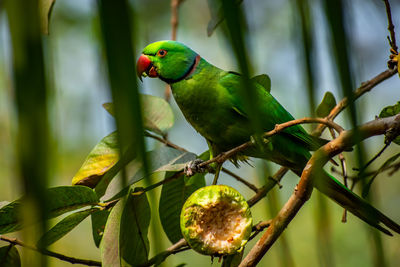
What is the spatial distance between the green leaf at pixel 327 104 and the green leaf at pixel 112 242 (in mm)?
938

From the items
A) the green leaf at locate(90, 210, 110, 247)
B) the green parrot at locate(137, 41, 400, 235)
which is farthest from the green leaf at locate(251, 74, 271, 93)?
the green leaf at locate(90, 210, 110, 247)

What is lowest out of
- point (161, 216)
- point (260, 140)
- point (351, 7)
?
point (161, 216)

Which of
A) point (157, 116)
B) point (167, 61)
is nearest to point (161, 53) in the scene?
point (167, 61)

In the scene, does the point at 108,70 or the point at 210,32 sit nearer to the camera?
the point at 108,70

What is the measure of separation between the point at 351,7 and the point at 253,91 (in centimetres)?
11

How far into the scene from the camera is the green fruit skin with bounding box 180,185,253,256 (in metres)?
1.18

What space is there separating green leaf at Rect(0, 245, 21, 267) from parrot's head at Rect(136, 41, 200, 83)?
1.10m

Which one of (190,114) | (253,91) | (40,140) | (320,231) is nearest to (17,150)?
(40,140)

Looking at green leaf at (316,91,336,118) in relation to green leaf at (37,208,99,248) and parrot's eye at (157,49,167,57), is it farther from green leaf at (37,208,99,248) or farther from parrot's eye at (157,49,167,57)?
green leaf at (37,208,99,248)

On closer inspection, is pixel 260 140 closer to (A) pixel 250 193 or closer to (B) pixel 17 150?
(B) pixel 17 150

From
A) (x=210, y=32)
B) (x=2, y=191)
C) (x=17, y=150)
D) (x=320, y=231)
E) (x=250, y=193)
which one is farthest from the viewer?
(x=250, y=193)

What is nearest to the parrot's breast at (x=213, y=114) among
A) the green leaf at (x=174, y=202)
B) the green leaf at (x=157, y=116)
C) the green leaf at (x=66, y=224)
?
the green leaf at (x=157, y=116)

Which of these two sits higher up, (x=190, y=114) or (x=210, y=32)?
(x=210, y=32)

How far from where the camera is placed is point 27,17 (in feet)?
1.00
